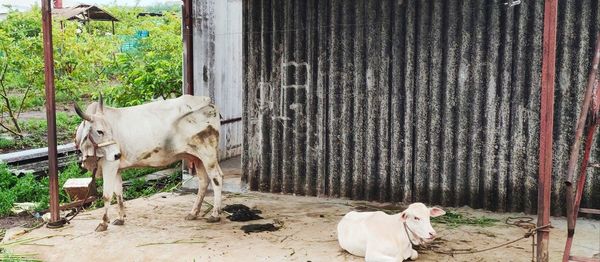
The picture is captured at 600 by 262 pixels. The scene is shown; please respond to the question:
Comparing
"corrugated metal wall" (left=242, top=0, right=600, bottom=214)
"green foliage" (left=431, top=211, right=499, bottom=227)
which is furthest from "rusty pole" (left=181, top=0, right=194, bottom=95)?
"green foliage" (left=431, top=211, right=499, bottom=227)

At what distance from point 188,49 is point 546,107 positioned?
6130mm

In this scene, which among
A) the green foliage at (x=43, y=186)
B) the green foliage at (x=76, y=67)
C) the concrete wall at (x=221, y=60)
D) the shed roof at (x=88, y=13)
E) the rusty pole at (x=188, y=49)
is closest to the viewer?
the green foliage at (x=43, y=186)

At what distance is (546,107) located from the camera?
5.06m

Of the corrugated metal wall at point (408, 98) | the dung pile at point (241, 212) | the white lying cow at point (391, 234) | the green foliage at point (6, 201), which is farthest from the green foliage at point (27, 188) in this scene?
the white lying cow at point (391, 234)

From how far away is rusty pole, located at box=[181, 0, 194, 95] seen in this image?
9.90m

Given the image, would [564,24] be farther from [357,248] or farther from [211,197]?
[211,197]

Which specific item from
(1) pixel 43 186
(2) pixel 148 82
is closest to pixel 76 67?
(2) pixel 148 82

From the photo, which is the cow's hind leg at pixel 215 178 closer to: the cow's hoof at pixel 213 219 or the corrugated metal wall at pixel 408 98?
the cow's hoof at pixel 213 219

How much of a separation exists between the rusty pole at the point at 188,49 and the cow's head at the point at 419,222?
483 centimetres

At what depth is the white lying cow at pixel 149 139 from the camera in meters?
7.25

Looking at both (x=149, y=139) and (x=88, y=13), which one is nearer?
(x=149, y=139)

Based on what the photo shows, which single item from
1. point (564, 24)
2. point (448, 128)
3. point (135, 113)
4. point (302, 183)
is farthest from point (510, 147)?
point (135, 113)

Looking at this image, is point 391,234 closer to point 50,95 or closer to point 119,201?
point 119,201

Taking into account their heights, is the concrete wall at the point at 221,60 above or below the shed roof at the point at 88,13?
below
